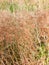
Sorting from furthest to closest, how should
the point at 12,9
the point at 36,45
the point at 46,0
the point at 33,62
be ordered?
the point at 46,0 < the point at 12,9 < the point at 36,45 < the point at 33,62

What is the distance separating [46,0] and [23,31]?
1659 mm

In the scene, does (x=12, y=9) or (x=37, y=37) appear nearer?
(x=37, y=37)

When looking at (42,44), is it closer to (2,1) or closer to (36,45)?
(36,45)

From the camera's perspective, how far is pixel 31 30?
433 cm

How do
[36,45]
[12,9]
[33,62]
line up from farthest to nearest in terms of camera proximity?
[12,9] → [36,45] → [33,62]

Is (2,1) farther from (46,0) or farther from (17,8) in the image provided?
(46,0)

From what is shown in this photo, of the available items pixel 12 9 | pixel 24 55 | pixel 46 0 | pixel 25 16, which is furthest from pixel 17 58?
pixel 46 0

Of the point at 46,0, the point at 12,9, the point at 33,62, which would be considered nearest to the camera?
the point at 33,62

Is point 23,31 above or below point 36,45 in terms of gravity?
above

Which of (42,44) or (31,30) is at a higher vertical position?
(31,30)

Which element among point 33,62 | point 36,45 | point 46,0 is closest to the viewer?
point 33,62

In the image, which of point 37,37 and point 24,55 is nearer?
point 24,55

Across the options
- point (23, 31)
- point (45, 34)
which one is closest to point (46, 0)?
point (45, 34)

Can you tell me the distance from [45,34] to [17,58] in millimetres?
788
